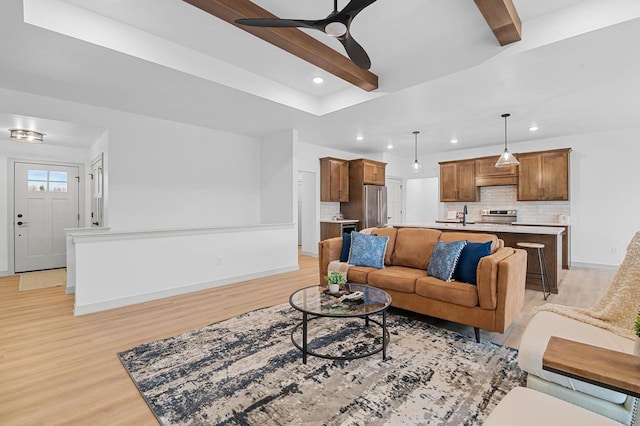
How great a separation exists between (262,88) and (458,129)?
3.94m

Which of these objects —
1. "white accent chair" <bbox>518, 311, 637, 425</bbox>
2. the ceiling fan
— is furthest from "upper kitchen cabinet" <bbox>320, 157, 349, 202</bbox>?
"white accent chair" <bbox>518, 311, 637, 425</bbox>

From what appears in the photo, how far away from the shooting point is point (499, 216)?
705 centimetres

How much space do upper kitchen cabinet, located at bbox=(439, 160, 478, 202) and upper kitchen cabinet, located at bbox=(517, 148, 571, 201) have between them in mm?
1013

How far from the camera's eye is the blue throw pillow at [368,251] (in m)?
3.73

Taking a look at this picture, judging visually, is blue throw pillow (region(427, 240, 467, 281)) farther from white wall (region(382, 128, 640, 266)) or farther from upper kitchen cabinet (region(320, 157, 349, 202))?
white wall (region(382, 128, 640, 266))

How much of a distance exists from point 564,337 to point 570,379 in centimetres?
29

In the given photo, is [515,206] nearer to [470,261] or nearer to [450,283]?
[470,261]

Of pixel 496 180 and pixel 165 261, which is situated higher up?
pixel 496 180

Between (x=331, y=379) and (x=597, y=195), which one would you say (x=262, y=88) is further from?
(x=597, y=195)

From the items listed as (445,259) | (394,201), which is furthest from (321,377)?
(394,201)

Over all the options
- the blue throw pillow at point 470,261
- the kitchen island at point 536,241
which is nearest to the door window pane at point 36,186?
the blue throw pillow at point 470,261

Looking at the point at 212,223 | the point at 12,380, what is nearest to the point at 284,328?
the point at 12,380

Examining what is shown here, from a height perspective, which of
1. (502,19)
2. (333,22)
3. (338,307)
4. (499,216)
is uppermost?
(502,19)

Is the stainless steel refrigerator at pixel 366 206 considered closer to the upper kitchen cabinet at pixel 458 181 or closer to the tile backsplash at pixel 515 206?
the upper kitchen cabinet at pixel 458 181
